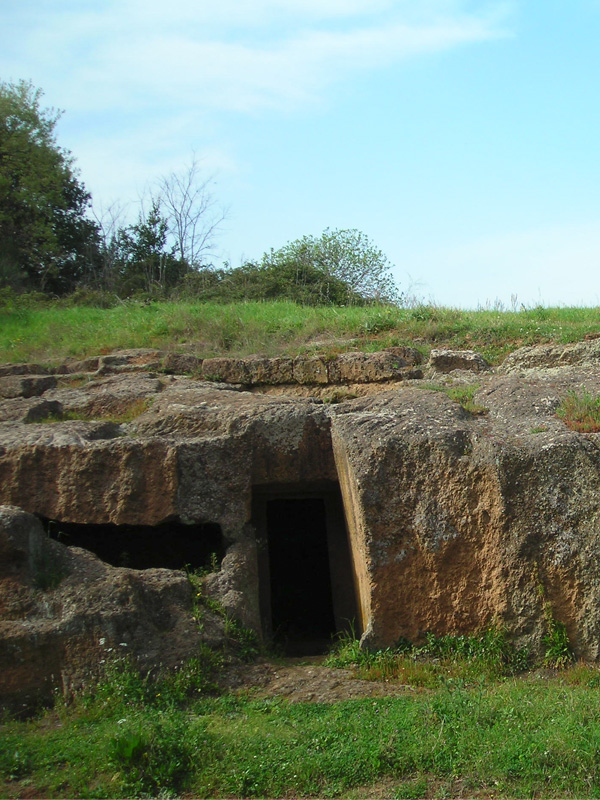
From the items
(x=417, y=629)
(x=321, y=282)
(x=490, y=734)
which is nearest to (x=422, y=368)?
(x=417, y=629)

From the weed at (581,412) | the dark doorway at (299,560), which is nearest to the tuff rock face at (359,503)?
the weed at (581,412)

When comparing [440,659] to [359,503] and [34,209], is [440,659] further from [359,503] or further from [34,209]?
[34,209]

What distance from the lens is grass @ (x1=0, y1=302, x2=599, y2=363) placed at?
985 cm

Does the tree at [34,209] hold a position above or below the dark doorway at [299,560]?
above

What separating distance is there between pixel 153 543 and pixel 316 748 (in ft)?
11.2

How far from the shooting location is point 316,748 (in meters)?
4.51

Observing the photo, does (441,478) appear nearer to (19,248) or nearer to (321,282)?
(321,282)

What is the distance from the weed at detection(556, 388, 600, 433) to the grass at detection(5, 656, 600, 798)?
2.10 meters

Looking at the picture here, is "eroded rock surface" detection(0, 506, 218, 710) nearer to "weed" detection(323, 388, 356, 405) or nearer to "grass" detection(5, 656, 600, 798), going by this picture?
"grass" detection(5, 656, 600, 798)

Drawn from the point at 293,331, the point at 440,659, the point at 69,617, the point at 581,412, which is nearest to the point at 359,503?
the point at 440,659

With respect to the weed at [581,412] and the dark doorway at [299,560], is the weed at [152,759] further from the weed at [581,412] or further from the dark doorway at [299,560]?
the dark doorway at [299,560]

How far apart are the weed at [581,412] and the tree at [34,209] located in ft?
53.6

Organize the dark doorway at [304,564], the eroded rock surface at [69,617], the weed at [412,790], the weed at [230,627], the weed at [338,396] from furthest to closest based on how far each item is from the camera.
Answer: the weed at [338,396] → the dark doorway at [304,564] → the weed at [230,627] → the eroded rock surface at [69,617] → the weed at [412,790]

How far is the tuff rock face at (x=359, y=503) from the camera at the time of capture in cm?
560
